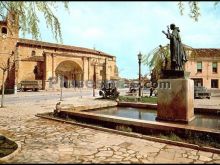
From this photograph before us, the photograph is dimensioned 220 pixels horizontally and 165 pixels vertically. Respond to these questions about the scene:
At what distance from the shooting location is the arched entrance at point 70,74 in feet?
151

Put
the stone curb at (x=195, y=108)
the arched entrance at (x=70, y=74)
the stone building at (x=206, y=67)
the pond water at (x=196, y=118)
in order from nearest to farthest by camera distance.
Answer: the pond water at (x=196, y=118)
the stone curb at (x=195, y=108)
the stone building at (x=206, y=67)
the arched entrance at (x=70, y=74)

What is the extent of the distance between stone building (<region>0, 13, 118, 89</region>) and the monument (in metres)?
26.5

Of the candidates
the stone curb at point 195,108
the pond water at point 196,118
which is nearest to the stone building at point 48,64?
the stone curb at point 195,108

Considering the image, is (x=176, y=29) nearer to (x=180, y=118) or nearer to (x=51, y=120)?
(x=180, y=118)

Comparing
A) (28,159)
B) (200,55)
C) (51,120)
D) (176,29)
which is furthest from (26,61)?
(28,159)

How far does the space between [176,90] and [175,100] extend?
356 mm

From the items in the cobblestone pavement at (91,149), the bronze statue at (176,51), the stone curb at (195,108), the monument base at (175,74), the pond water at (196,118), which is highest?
the bronze statue at (176,51)

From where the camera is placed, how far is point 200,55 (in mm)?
41156

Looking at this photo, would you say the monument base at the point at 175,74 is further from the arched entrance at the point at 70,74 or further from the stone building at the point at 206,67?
the arched entrance at the point at 70,74

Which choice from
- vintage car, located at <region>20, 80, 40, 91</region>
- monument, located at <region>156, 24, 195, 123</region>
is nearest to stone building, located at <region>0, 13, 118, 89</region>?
vintage car, located at <region>20, 80, 40, 91</region>

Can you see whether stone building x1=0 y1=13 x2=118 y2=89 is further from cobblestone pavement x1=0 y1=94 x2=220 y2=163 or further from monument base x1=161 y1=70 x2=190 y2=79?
cobblestone pavement x1=0 y1=94 x2=220 y2=163

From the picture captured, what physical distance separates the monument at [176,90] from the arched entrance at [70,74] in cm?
3761

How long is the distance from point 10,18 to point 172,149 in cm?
601

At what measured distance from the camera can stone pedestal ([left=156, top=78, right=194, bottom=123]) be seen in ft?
27.2
